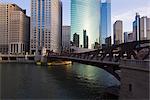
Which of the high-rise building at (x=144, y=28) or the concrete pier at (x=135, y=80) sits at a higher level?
the high-rise building at (x=144, y=28)

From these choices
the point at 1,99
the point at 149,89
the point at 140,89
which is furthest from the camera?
the point at 1,99

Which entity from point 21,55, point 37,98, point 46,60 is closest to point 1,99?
point 37,98

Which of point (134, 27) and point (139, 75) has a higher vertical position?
point (134, 27)

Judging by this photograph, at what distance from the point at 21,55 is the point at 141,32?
323 feet

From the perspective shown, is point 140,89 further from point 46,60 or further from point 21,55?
point 21,55

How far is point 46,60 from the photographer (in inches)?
6565

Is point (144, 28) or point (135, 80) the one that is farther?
point (144, 28)

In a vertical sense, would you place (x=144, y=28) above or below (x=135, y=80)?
above

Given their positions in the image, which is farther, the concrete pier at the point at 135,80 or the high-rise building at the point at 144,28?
the high-rise building at the point at 144,28

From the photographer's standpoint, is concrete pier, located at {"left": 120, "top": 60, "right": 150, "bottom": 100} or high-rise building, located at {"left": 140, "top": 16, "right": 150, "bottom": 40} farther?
high-rise building, located at {"left": 140, "top": 16, "right": 150, "bottom": 40}

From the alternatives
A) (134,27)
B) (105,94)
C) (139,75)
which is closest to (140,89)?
(139,75)

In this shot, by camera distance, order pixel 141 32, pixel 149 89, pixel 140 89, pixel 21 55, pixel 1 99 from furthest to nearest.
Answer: pixel 21 55
pixel 141 32
pixel 1 99
pixel 140 89
pixel 149 89

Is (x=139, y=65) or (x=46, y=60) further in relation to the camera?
(x=46, y=60)

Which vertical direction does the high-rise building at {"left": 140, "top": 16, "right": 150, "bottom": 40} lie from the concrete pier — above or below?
above
